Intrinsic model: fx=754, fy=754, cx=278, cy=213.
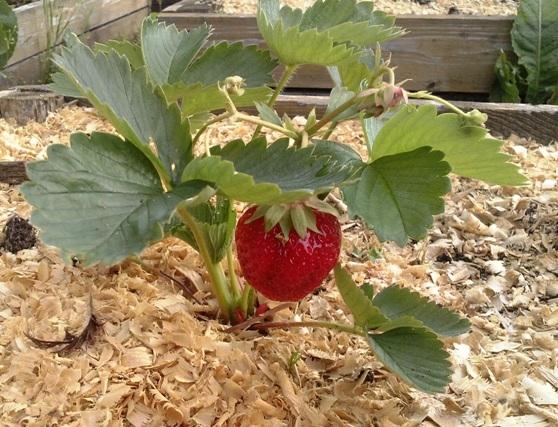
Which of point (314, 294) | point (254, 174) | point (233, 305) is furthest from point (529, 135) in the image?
point (254, 174)

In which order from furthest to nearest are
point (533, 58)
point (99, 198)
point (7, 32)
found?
point (533, 58) < point (7, 32) < point (99, 198)

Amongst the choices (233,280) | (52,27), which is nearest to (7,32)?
(52,27)

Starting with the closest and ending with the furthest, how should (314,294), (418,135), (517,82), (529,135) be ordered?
1. (418,135)
2. (314,294)
3. (529,135)
4. (517,82)

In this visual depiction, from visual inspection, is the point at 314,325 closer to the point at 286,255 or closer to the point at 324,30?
the point at 286,255

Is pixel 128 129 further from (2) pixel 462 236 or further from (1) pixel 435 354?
(2) pixel 462 236

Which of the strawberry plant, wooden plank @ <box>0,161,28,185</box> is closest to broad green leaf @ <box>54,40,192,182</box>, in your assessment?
the strawberry plant

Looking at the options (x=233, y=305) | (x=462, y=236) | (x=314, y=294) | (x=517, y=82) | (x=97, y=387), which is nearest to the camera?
(x=97, y=387)

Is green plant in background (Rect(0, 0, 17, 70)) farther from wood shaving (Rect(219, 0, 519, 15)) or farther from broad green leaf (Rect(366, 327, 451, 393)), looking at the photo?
broad green leaf (Rect(366, 327, 451, 393))
